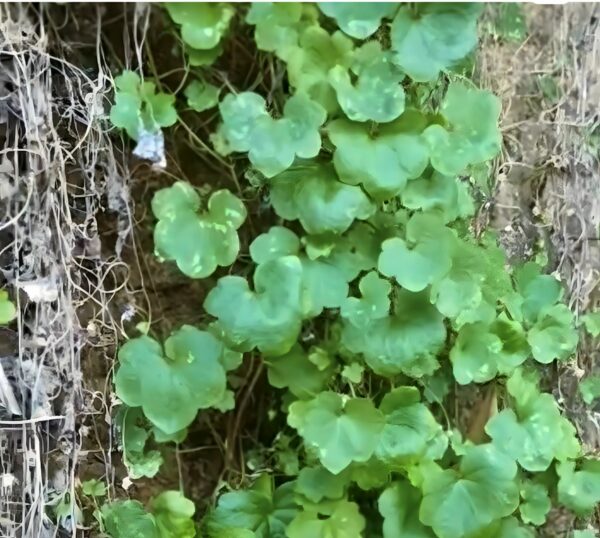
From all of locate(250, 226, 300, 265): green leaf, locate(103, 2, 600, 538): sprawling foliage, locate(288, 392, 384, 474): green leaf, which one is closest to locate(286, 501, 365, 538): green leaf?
locate(103, 2, 600, 538): sprawling foliage

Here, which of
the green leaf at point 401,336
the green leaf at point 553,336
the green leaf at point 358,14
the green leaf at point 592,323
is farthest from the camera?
the green leaf at point 592,323

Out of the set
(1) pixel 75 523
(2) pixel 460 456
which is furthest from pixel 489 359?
(1) pixel 75 523

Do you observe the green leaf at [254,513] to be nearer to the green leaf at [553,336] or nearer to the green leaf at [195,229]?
the green leaf at [195,229]

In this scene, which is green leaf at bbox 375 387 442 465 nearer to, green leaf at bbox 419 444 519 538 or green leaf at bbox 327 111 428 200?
green leaf at bbox 419 444 519 538

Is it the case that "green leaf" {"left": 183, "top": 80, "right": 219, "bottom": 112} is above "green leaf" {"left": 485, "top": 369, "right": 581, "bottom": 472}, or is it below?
above

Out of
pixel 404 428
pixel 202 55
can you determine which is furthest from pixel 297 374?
pixel 202 55

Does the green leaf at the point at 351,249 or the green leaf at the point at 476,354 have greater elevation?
the green leaf at the point at 351,249

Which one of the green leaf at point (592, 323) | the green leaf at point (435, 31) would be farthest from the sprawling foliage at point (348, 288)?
the green leaf at point (592, 323)
